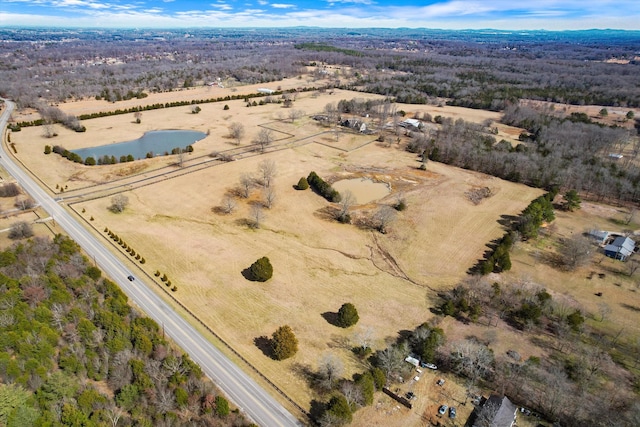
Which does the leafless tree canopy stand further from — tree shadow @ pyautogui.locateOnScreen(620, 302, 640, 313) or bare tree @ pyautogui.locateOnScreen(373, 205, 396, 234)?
tree shadow @ pyautogui.locateOnScreen(620, 302, 640, 313)

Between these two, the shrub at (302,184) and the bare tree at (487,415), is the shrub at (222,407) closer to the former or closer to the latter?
the bare tree at (487,415)

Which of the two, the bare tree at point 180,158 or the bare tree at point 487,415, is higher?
the bare tree at point 180,158

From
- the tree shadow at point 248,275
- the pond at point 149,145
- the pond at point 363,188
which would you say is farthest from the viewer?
the pond at point 149,145

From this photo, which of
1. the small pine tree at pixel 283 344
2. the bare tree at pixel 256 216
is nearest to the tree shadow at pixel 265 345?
the small pine tree at pixel 283 344

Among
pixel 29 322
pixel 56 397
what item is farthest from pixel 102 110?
pixel 56 397

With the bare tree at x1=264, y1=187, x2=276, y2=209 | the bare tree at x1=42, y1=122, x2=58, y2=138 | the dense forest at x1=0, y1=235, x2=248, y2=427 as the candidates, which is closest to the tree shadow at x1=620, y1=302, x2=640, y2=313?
the dense forest at x1=0, y1=235, x2=248, y2=427

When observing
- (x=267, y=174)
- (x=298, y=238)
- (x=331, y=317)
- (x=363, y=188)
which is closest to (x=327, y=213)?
(x=298, y=238)

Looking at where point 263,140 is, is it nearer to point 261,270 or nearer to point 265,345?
point 261,270
